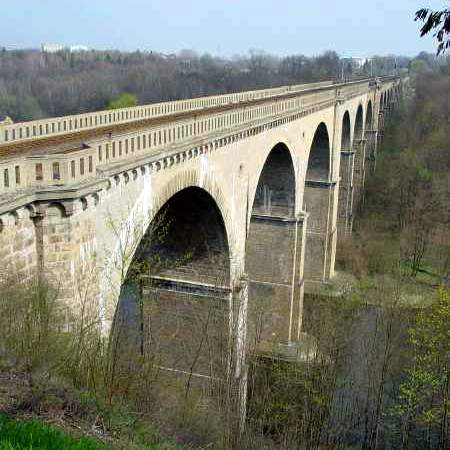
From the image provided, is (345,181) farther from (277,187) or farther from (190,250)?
(190,250)

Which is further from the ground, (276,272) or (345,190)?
(345,190)

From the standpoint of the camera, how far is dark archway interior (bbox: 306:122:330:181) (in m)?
31.8

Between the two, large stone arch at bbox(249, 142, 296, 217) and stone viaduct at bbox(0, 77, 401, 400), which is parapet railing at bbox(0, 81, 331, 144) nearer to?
stone viaduct at bbox(0, 77, 401, 400)

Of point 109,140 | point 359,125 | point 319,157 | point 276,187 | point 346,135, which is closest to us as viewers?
point 109,140

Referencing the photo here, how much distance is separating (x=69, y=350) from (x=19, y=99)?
225 feet

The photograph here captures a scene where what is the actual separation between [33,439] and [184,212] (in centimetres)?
1265

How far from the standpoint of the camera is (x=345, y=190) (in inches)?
1656

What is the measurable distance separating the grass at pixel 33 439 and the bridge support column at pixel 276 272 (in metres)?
20.7

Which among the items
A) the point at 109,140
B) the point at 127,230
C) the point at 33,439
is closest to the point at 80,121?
the point at 127,230

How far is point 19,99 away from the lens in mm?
71812

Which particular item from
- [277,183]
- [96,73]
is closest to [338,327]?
[277,183]

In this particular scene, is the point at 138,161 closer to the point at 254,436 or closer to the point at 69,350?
the point at 69,350

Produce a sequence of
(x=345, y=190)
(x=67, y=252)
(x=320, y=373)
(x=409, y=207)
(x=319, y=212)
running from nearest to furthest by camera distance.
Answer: (x=67, y=252)
(x=320, y=373)
(x=319, y=212)
(x=345, y=190)
(x=409, y=207)

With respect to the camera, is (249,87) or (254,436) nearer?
(254,436)
